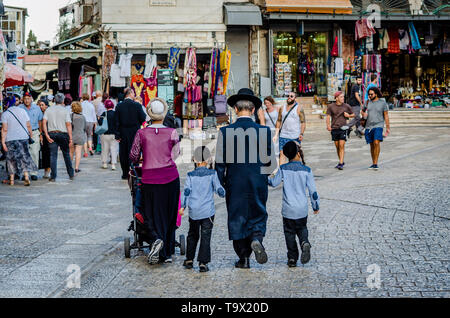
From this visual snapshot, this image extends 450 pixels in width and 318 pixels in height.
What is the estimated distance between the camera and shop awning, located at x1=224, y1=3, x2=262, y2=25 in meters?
25.6

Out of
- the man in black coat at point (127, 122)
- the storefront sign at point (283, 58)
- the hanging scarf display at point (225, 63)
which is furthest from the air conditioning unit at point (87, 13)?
the man in black coat at point (127, 122)

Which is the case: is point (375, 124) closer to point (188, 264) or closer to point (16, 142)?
point (16, 142)

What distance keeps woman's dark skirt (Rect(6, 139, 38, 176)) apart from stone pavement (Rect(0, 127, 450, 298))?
20.0 inches

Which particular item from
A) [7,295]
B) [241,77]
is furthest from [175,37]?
[7,295]

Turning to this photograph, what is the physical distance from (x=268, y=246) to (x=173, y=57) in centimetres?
1701

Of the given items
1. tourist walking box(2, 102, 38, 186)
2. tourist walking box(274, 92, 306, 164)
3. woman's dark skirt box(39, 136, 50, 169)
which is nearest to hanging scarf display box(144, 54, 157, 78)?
woman's dark skirt box(39, 136, 50, 169)

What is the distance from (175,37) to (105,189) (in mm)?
14279

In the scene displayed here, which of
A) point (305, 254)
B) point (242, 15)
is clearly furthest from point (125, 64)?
point (305, 254)

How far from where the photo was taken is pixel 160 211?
707 cm

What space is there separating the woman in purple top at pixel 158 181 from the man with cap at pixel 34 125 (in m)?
7.91

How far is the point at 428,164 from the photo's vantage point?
1438cm

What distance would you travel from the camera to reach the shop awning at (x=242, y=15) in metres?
25.6

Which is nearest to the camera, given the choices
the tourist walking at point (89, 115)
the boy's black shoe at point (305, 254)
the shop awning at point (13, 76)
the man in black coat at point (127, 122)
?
the boy's black shoe at point (305, 254)

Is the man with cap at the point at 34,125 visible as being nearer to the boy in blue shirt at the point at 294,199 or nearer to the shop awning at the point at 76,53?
the boy in blue shirt at the point at 294,199
